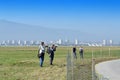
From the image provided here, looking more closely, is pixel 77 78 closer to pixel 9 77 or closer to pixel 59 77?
pixel 59 77

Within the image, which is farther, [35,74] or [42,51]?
[42,51]

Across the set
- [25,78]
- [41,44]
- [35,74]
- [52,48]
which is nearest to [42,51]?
[41,44]

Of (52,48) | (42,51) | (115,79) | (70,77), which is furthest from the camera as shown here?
(52,48)

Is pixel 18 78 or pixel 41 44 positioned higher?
pixel 41 44

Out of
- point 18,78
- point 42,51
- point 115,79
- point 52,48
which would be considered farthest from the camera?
point 52,48

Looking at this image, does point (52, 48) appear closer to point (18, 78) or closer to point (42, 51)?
point (42, 51)

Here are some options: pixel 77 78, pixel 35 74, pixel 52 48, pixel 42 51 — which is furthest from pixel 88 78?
pixel 52 48

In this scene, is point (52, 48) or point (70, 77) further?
point (52, 48)

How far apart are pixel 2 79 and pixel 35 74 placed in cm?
270

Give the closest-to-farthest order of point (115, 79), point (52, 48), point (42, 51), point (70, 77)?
point (70, 77)
point (115, 79)
point (42, 51)
point (52, 48)

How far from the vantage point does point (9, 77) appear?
60.4ft

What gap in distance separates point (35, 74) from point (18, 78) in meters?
1.98

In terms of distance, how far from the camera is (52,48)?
94.6 feet

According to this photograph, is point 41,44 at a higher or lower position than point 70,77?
higher
